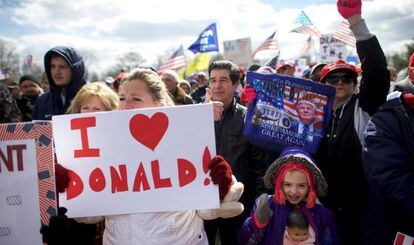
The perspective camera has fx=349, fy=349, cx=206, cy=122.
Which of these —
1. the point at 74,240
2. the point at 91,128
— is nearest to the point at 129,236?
the point at 74,240

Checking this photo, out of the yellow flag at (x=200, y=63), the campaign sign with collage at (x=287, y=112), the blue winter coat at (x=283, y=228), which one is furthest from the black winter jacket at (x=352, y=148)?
the yellow flag at (x=200, y=63)

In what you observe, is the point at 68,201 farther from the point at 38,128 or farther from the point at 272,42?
the point at 272,42

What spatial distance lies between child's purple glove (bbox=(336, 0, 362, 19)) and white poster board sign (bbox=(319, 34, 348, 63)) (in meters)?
8.25

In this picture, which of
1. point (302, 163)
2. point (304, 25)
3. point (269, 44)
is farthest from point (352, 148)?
point (269, 44)

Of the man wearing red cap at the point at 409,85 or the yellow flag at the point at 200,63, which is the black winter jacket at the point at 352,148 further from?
the yellow flag at the point at 200,63

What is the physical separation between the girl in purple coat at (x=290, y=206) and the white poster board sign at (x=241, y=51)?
422 inches

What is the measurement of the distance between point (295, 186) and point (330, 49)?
901 cm

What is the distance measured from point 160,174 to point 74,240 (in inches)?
23.6

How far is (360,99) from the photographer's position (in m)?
2.65

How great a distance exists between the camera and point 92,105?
265cm

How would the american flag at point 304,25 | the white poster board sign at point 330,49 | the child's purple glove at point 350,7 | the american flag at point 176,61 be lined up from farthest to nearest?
the american flag at point 176,61 < the white poster board sign at point 330,49 < the american flag at point 304,25 < the child's purple glove at point 350,7

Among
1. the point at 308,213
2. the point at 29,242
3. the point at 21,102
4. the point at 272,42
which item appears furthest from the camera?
the point at 272,42

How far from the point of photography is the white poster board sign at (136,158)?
196 centimetres

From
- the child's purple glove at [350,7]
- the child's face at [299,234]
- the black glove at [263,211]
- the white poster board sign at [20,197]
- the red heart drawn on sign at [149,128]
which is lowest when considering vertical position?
the child's face at [299,234]
